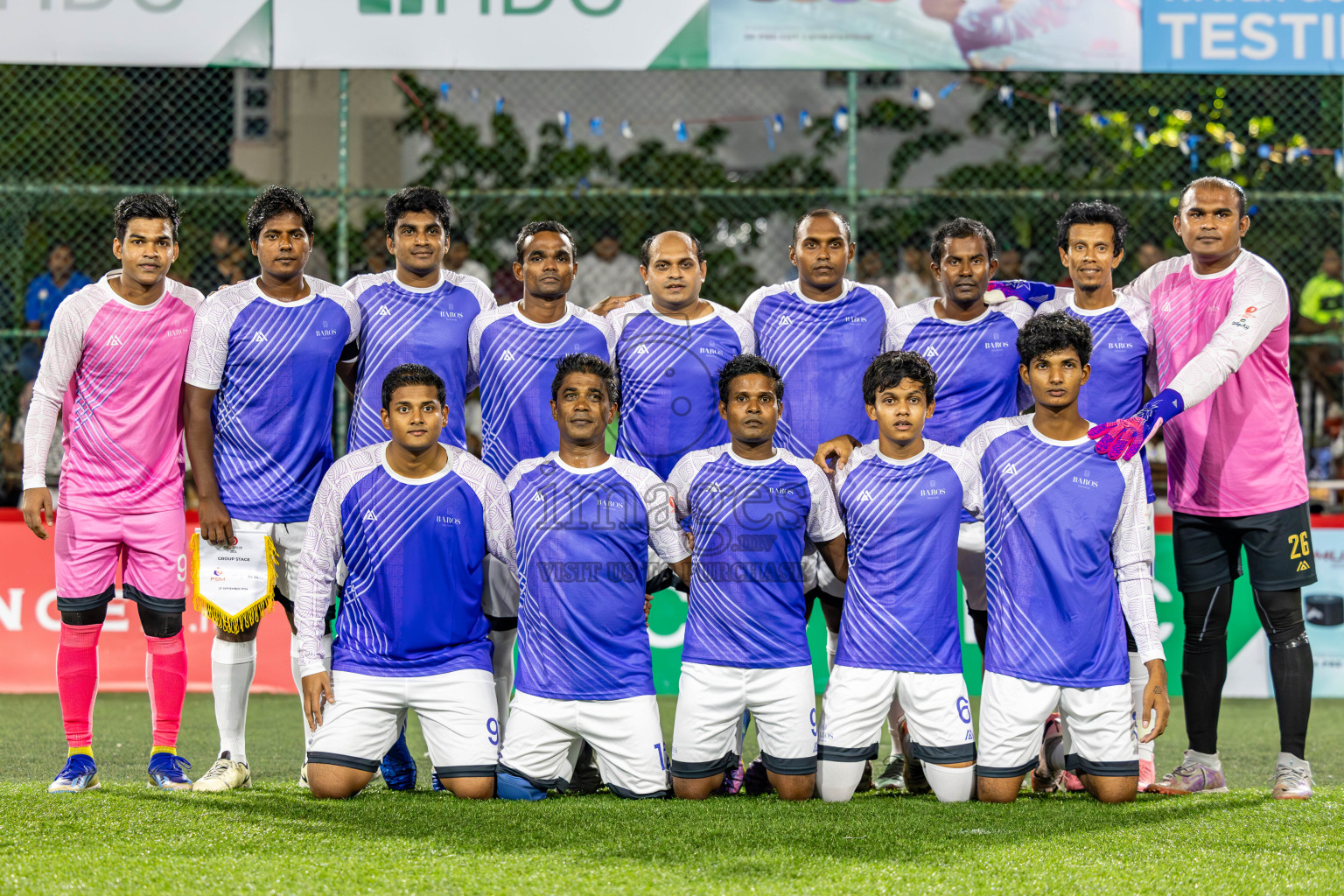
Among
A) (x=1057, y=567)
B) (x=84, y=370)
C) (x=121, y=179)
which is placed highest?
(x=121, y=179)

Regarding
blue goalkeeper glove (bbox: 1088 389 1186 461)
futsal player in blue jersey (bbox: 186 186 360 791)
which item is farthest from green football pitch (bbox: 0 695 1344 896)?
blue goalkeeper glove (bbox: 1088 389 1186 461)

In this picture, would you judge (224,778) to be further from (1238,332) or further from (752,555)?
(1238,332)

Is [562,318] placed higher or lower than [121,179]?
→ lower

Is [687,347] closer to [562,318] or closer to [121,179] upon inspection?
[562,318]

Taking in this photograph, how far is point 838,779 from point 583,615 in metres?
1.03

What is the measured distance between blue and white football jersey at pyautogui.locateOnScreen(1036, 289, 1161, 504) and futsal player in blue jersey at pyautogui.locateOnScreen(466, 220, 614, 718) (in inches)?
69.3

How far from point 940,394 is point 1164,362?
0.85m

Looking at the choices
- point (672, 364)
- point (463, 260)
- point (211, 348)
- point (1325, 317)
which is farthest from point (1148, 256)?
point (211, 348)

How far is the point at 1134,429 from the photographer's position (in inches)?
184

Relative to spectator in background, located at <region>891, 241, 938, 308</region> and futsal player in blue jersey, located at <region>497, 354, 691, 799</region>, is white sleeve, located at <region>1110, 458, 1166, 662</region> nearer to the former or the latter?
futsal player in blue jersey, located at <region>497, 354, 691, 799</region>

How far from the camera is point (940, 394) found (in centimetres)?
529

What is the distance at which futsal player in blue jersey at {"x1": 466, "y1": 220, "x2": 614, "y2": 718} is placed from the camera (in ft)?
17.2

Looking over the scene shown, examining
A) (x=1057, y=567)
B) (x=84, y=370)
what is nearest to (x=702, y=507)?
(x=1057, y=567)

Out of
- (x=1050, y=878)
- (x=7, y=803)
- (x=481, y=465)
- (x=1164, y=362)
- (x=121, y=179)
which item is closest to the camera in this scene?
(x=1050, y=878)
